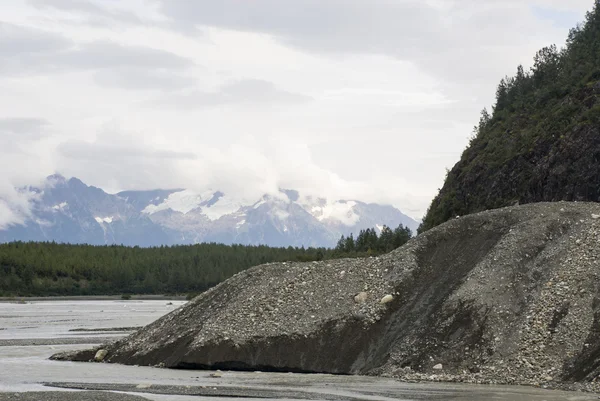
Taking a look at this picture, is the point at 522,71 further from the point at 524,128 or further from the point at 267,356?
the point at 267,356

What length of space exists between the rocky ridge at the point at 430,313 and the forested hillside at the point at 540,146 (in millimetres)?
33024

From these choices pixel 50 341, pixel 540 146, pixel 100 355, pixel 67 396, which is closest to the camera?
pixel 67 396

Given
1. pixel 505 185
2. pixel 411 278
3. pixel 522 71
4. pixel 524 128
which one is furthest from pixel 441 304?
pixel 522 71

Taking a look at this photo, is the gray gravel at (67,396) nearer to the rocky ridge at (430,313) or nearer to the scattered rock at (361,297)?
the rocky ridge at (430,313)

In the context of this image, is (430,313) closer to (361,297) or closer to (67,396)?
(361,297)

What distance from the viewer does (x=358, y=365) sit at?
4631 cm

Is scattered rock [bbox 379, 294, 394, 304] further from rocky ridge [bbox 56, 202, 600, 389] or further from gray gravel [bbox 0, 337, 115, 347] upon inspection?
gray gravel [bbox 0, 337, 115, 347]

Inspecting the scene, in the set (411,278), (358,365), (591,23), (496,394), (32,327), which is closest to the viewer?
(496,394)

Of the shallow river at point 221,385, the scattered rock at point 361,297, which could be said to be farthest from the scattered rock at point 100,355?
the scattered rock at point 361,297

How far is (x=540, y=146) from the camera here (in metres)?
96.2

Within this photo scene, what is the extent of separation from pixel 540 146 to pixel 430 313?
174 ft

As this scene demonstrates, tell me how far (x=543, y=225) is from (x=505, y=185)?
151ft

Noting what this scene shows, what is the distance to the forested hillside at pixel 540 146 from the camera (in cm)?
8762

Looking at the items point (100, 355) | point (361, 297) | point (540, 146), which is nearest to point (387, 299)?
point (361, 297)
